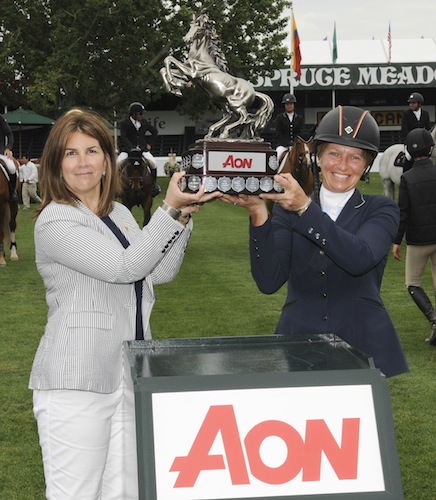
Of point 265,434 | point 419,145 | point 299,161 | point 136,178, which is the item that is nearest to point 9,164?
point 136,178

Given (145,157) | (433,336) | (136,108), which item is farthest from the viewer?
(136,108)

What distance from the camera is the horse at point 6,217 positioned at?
14.8m

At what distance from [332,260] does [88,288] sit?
0.92 meters

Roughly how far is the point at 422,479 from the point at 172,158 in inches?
1697

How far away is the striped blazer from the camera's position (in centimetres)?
318

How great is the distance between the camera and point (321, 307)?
369 centimetres

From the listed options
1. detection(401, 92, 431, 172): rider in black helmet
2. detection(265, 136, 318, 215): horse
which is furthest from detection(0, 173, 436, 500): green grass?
detection(401, 92, 431, 172): rider in black helmet

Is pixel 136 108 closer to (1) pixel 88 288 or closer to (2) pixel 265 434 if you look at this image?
(1) pixel 88 288

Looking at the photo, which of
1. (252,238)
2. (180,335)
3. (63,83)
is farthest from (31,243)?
(63,83)

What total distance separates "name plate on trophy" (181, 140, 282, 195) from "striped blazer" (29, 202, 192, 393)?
0.46 metres

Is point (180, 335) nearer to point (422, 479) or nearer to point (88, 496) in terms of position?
point (422, 479)

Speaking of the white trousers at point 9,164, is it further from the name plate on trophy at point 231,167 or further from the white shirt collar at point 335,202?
the white shirt collar at point 335,202

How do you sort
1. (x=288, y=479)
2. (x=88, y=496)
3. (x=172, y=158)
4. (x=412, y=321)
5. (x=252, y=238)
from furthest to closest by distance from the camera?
(x=172, y=158), (x=412, y=321), (x=252, y=238), (x=88, y=496), (x=288, y=479)

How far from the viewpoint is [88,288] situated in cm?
328
